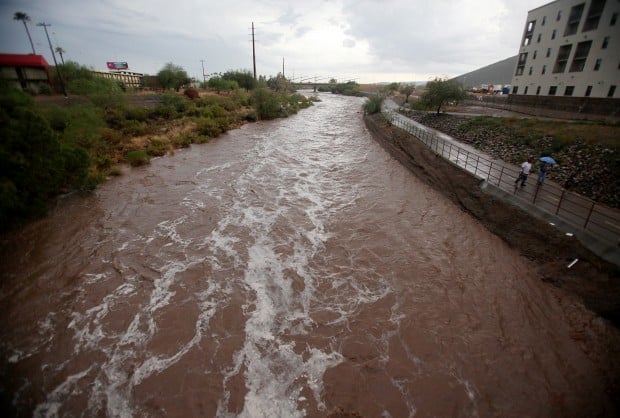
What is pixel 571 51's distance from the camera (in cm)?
3591

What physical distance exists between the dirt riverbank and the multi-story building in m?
28.6

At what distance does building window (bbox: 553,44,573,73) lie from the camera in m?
37.2

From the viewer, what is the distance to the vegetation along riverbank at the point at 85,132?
11.2 m

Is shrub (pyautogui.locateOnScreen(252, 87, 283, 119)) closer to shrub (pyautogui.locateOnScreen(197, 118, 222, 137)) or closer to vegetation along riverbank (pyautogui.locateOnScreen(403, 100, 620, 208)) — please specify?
shrub (pyautogui.locateOnScreen(197, 118, 222, 137))

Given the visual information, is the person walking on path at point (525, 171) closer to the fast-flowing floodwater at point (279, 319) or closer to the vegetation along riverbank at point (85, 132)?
the fast-flowing floodwater at point (279, 319)

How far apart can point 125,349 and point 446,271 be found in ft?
37.1

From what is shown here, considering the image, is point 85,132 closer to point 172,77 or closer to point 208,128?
point 208,128

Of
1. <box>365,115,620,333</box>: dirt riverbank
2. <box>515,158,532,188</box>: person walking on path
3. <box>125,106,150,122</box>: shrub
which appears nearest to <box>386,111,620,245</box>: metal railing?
<box>515,158,532,188</box>: person walking on path

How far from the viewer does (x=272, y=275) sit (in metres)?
10.7

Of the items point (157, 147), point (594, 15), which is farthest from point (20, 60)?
point (594, 15)

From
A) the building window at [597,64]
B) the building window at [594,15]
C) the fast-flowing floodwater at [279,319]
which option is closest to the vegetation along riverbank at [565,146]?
the fast-flowing floodwater at [279,319]

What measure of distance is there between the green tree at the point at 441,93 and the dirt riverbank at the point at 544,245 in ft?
81.0

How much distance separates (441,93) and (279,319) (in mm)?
42006

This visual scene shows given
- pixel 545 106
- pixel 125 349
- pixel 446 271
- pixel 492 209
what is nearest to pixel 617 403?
pixel 446 271
